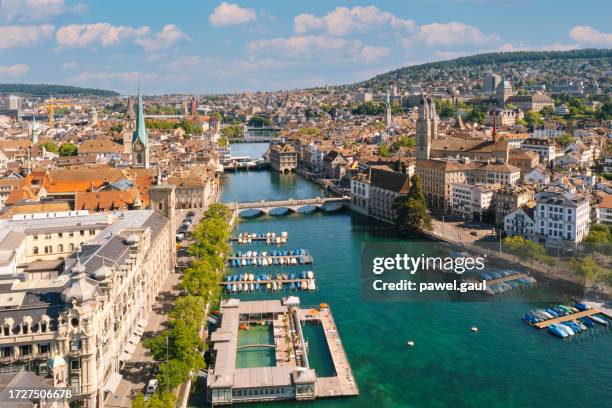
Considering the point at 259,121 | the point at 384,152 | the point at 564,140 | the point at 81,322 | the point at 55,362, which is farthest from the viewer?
the point at 259,121

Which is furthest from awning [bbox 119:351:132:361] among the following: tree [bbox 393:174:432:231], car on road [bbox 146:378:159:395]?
tree [bbox 393:174:432:231]

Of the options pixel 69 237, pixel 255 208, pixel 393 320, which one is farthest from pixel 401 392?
pixel 255 208

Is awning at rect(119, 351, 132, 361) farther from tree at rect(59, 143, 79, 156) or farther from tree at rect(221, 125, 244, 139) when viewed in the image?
tree at rect(221, 125, 244, 139)

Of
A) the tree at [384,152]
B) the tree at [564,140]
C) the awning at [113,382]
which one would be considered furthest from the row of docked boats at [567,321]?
the tree at [384,152]

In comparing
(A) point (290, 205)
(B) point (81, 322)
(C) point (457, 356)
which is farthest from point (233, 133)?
(B) point (81, 322)

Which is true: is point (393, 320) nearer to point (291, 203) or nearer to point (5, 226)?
point (5, 226)

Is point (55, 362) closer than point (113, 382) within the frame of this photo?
Yes

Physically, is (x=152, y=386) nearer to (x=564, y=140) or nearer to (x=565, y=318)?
(x=565, y=318)
